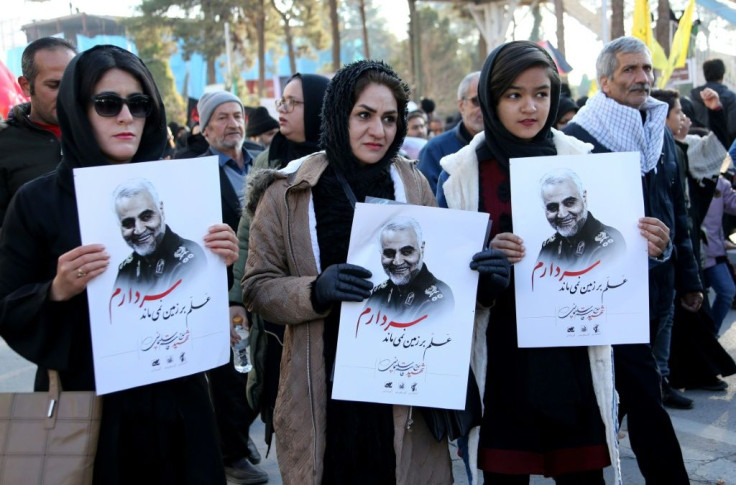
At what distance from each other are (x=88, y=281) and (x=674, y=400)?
4733 millimetres

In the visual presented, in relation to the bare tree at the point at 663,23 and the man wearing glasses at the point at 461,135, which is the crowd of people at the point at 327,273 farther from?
the bare tree at the point at 663,23

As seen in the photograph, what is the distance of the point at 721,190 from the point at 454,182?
5.04 metres

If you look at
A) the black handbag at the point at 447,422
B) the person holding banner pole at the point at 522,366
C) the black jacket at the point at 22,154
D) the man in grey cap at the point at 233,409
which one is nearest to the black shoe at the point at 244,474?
the man in grey cap at the point at 233,409

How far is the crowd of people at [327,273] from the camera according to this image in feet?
8.07

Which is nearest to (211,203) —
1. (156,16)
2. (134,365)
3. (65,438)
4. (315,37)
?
(134,365)

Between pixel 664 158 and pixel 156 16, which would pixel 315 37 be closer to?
pixel 156 16

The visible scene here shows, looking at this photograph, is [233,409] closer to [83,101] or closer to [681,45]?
[83,101]

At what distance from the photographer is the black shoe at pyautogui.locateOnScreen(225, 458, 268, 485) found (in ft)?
15.7

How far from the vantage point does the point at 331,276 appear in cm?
262

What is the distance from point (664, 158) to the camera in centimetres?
413

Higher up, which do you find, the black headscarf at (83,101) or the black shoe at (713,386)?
the black headscarf at (83,101)

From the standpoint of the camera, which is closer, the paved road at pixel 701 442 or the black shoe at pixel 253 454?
the paved road at pixel 701 442

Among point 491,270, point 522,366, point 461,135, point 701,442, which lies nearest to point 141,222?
point 491,270

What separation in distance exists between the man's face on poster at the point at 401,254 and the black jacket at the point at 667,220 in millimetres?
1671
